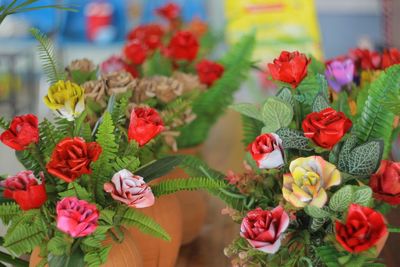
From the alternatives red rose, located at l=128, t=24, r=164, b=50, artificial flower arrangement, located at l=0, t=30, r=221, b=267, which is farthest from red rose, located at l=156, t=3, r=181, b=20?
artificial flower arrangement, located at l=0, t=30, r=221, b=267

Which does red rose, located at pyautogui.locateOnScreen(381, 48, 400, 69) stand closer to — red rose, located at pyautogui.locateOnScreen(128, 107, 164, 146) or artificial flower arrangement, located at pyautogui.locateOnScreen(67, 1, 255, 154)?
artificial flower arrangement, located at pyautogui.locateOnScreen(67, 1, 255, 154)

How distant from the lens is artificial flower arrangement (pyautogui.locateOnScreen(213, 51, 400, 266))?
65 cm

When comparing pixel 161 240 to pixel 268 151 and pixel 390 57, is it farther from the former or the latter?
pixel 390 57

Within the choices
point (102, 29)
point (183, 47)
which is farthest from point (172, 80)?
point (102, 29)

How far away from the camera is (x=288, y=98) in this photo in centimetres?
81

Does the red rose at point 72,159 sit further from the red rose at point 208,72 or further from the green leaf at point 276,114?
the red rose at point 208,72

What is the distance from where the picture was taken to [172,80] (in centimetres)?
101

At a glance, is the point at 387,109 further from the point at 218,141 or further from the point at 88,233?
the point at 218,141

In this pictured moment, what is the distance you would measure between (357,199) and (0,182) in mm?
478

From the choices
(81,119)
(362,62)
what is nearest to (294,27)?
(362,62)

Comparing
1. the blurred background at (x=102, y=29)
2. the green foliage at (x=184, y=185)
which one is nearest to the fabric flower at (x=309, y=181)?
the green foliage at (x=184, y=185)

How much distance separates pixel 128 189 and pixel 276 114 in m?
0.23

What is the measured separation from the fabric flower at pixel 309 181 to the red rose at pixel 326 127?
30 mm

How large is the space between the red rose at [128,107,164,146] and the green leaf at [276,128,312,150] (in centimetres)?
16
